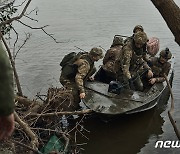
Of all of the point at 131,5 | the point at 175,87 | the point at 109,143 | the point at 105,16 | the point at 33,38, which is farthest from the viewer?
the point at 131,5

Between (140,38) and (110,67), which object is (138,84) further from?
(140,38)

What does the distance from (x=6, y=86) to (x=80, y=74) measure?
6.21 meters

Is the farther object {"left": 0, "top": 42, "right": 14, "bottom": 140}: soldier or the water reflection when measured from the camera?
the water reflection

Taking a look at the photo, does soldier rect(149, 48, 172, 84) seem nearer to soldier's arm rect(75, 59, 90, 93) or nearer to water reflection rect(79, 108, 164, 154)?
water reflection rect(79, 108, 164, 154)

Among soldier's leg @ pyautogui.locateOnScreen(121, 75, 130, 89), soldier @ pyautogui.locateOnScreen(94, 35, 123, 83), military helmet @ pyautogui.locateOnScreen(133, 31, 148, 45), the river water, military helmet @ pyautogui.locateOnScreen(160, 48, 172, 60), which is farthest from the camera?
soldier @ pyautogui.locateOnScreen(94, 35, 123, 83)

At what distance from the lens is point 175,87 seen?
1134 cm

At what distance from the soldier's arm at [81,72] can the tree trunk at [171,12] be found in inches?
154

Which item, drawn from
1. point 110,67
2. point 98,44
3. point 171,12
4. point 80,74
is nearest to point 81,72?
point 80,74

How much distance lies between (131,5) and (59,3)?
4594mm

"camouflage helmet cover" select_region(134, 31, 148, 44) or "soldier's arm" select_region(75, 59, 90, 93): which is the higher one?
"camouflage helmet cover" select_region(134, 31, 148, 44)

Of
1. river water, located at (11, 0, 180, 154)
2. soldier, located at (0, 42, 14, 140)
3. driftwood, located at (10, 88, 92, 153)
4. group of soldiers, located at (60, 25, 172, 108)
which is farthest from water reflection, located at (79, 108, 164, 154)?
soldier, located at (0, 42, 14, 140)

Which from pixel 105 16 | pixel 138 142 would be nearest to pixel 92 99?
pixel 138 142

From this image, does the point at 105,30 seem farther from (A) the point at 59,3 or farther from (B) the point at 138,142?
(B) the point at 138,142

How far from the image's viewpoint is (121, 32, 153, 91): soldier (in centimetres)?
894
